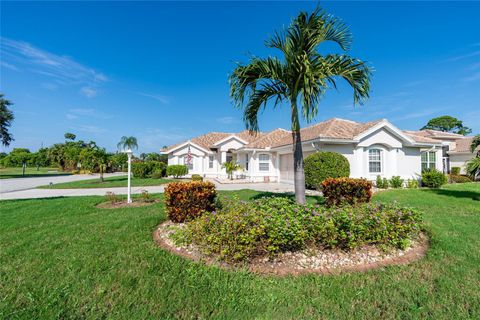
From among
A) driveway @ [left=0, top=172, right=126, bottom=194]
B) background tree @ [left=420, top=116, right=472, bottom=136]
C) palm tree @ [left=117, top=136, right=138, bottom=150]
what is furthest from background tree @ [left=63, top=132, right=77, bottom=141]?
background tree @ [left=420, top=116, right=472, bottom=136]

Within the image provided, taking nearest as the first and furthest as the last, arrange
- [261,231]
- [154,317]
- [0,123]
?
[154,317] < [261,231] < [0,123]

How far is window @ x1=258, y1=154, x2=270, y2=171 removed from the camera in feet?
66.4

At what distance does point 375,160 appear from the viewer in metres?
15.2

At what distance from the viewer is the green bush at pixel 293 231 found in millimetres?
3842

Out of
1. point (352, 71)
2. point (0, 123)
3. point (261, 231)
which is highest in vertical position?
point (0, 123)

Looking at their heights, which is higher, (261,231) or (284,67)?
(284,67)

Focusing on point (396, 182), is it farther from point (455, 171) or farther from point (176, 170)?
point (176, 170)

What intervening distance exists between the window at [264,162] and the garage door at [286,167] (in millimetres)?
1489

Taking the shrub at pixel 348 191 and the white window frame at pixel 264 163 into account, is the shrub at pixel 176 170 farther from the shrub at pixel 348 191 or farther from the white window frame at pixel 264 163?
the shrub at pixel 348 191

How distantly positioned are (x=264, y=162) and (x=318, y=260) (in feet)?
54.0

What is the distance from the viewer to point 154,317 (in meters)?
2.63


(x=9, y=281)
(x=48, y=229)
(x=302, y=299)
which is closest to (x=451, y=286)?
(x=302, y=299)

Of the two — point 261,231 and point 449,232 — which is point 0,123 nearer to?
point 261,231

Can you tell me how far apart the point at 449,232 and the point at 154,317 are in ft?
22.3
